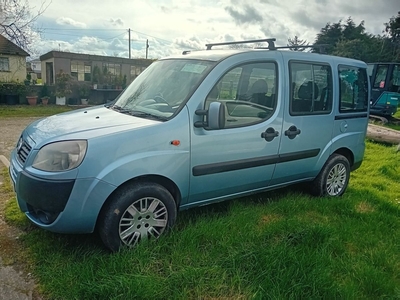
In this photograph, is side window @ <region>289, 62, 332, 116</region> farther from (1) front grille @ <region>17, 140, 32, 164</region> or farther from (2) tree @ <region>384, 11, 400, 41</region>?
(2) tree @ <region>384, 11, 400, 41</region>

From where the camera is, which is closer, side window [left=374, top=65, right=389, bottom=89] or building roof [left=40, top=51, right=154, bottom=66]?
side window [left=374, top=65, right=389, bottom=89]

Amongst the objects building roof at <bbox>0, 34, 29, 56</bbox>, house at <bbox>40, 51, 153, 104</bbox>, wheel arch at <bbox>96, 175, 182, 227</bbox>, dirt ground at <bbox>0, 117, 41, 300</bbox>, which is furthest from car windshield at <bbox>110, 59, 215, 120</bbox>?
building roof at <bbox>0, 34, 29, 56</bbox>

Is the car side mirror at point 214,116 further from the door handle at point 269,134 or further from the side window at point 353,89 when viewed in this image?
the side window at point 353,89

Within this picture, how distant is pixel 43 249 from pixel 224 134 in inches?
78.4

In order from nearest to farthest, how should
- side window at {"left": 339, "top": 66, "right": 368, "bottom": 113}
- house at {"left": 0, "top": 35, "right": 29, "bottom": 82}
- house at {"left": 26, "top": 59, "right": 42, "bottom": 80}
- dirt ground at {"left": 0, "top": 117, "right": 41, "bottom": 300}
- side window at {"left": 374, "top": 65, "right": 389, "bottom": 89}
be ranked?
1. dirt ground at {"left": 0, "top": 117, "right": 41, "bottom": 300}
2. side window at {"left": 339, "top": 66, "right": 368, "bottom": 113}
3. side window at {"left": 374, "top": 65, "right": 389, "bottom": 89}
4. house at {"left": 0, "top": 35, "right": 29, "bottom": 82}
5. house at {"left": 26, "top": 59, "right": 42, "bottom": 80}

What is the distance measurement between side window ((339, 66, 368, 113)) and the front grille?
3805mm

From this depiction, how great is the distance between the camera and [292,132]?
3.98 m

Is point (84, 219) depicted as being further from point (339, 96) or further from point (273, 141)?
point (339, 96)

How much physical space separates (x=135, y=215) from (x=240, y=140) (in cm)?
131

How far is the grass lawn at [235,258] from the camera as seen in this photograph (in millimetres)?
2535

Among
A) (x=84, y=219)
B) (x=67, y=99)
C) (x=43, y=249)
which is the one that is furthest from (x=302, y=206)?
(x=67, y=99)

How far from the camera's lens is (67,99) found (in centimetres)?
1939

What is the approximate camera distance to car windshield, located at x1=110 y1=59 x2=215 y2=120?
334 centimetres

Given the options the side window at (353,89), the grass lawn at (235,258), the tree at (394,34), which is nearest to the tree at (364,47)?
the tree at (394,34)
